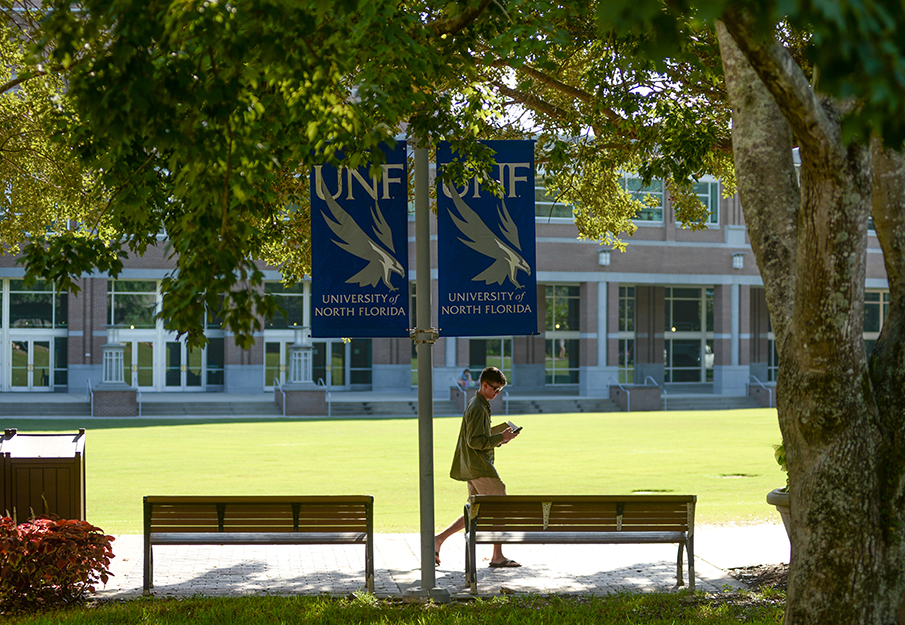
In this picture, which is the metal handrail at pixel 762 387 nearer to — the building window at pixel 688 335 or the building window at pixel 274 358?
the building window at pixel 688 335

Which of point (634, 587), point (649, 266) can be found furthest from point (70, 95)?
point (649, 266)

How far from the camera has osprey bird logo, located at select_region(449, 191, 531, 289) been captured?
7371mm

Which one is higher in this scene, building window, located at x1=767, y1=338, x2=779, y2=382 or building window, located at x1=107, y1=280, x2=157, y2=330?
building window, located at x1=107, y1=280, x2=157, y2=330

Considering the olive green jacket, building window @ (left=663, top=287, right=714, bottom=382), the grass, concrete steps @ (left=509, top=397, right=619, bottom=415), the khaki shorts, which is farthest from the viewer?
building window @ (left=663, top=287, right=714, bottom=382)

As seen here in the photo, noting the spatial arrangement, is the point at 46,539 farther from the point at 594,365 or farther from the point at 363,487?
the point at 594,365

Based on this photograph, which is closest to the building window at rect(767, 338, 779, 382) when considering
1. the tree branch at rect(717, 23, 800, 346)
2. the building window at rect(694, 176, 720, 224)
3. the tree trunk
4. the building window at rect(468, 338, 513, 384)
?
the building window at rect(694, 176, 720, 224)

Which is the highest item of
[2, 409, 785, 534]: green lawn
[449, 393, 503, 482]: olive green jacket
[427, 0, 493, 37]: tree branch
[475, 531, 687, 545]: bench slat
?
[427, 0, 493, 37]: tree branch

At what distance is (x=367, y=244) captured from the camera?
24.1 ft

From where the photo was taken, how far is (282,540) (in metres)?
7.57

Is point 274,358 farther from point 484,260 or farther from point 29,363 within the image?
point 484,260

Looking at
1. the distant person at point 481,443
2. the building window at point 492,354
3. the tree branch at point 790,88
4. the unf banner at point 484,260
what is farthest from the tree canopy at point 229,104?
the building window at point 492,354

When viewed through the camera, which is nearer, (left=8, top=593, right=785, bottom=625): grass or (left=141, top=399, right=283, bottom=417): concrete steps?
(left=8, top=593, right=785, bottom=625): grass

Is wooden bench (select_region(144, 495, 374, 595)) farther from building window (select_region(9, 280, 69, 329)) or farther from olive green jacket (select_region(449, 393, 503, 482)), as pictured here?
building window (select_region(9, 280, 69, 329))

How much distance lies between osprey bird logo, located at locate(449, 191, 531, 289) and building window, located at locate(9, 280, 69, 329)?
3698cm
